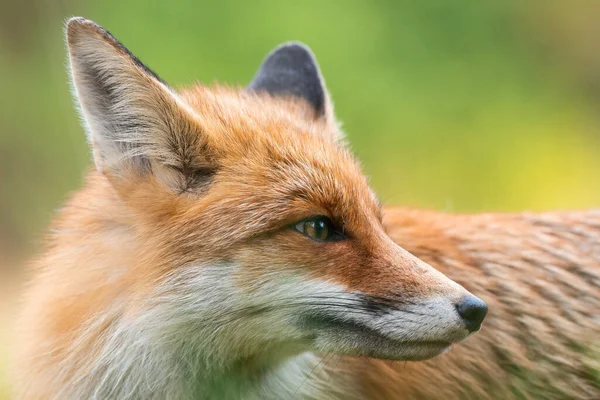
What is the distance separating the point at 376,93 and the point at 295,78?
7919 millimetres

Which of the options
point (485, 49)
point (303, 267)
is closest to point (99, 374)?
point (303, 267)

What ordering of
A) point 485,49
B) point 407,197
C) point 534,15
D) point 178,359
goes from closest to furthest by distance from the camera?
point 178,359 < point 407,197 < point 485,49 < point 534,15

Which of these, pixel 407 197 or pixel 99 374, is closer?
pixel 99 374

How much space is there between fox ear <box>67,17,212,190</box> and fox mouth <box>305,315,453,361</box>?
1124 mm

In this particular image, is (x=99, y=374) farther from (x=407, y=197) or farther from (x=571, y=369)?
(x=407, y=197)

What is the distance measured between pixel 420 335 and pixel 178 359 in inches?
53.4

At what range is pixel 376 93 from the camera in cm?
1386

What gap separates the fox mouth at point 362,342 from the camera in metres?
4.20

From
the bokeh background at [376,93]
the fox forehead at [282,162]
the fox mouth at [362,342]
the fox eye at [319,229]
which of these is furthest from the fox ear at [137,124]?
the bokeh background at [376,93]

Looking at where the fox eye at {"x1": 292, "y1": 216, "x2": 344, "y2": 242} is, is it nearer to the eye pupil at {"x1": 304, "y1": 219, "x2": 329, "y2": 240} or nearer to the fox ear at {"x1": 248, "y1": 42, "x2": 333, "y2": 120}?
the eye pupil at {"x1": 304, "y1": 219, "x2": 329, "y2": 240}

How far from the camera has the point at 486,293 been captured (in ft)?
17.6

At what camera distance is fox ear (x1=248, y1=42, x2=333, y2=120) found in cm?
602

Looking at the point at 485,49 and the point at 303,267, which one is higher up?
the point at 485,49

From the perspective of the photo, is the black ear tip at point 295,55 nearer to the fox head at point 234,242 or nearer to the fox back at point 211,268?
the fox back at point 211,268
